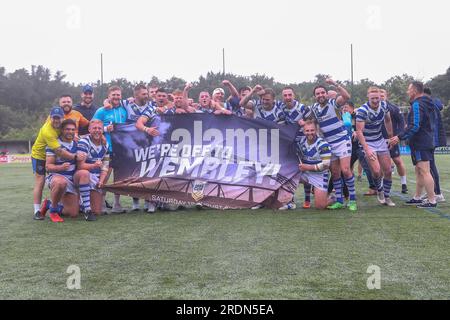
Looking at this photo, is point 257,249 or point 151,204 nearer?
point 257,249

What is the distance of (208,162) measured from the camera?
7602 mm

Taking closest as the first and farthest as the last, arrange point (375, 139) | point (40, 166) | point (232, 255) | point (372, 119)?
point (232, 255), point (40, 166), point (372, 119), point (375, 139)

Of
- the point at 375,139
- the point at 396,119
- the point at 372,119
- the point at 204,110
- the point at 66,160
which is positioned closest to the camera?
the point at 66,160

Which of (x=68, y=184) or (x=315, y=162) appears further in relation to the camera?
(x=315, y=162)

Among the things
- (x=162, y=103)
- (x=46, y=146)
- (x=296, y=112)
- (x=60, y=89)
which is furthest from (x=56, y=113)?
(x=60, y=89)

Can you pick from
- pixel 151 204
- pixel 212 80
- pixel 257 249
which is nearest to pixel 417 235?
pixel 257 249

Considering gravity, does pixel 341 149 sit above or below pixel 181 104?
below

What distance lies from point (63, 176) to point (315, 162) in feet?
11.5

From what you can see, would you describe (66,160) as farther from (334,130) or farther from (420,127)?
(420,127)

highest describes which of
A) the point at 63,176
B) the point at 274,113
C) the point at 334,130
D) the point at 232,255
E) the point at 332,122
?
the point at 274,113

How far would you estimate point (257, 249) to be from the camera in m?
4.64

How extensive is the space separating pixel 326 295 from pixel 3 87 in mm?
68400
